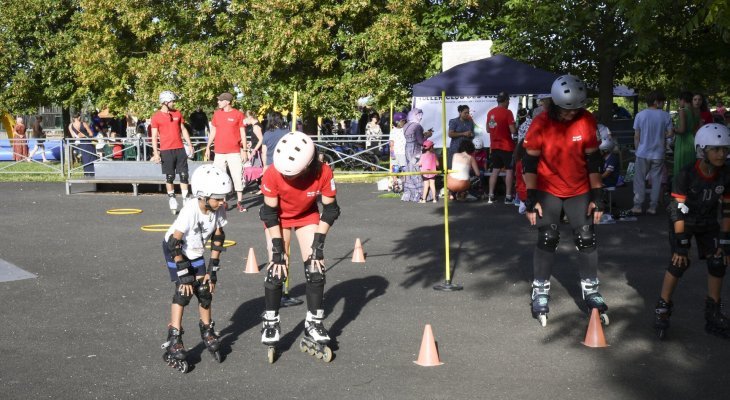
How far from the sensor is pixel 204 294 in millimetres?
6750

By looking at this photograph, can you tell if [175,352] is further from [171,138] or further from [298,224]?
[171,138]

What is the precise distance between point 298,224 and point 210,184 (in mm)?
848

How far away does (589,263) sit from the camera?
7816 mm

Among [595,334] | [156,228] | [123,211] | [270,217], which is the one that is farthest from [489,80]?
[270,217]

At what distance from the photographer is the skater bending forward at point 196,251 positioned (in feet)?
21.4

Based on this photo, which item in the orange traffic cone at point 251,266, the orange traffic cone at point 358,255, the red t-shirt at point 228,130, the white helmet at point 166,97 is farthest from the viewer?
the red t-shirt at point 228,130

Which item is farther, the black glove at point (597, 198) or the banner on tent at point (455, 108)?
the banner on tent at point (455, 108)

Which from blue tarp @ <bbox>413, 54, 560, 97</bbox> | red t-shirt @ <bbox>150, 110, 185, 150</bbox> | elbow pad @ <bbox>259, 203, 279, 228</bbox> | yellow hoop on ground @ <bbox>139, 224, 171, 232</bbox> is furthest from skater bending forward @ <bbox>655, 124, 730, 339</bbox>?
blue tarp @ <bbox>413, 54, 560, 97</bbox>

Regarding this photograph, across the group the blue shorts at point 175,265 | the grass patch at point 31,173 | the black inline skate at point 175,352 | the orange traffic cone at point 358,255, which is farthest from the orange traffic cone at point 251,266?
the grass patch at point 31,173

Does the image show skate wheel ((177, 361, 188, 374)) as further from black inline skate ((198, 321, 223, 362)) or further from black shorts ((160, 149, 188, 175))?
black shorts ((160, 149, 188, 175))

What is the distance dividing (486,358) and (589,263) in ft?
5.35

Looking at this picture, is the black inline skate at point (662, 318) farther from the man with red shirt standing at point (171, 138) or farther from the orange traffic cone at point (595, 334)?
the man with red shirt standing at point (171, 138)

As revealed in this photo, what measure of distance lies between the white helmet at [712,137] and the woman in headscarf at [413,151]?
11082 millimetres

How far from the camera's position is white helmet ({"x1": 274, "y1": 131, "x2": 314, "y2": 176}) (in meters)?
6.43
